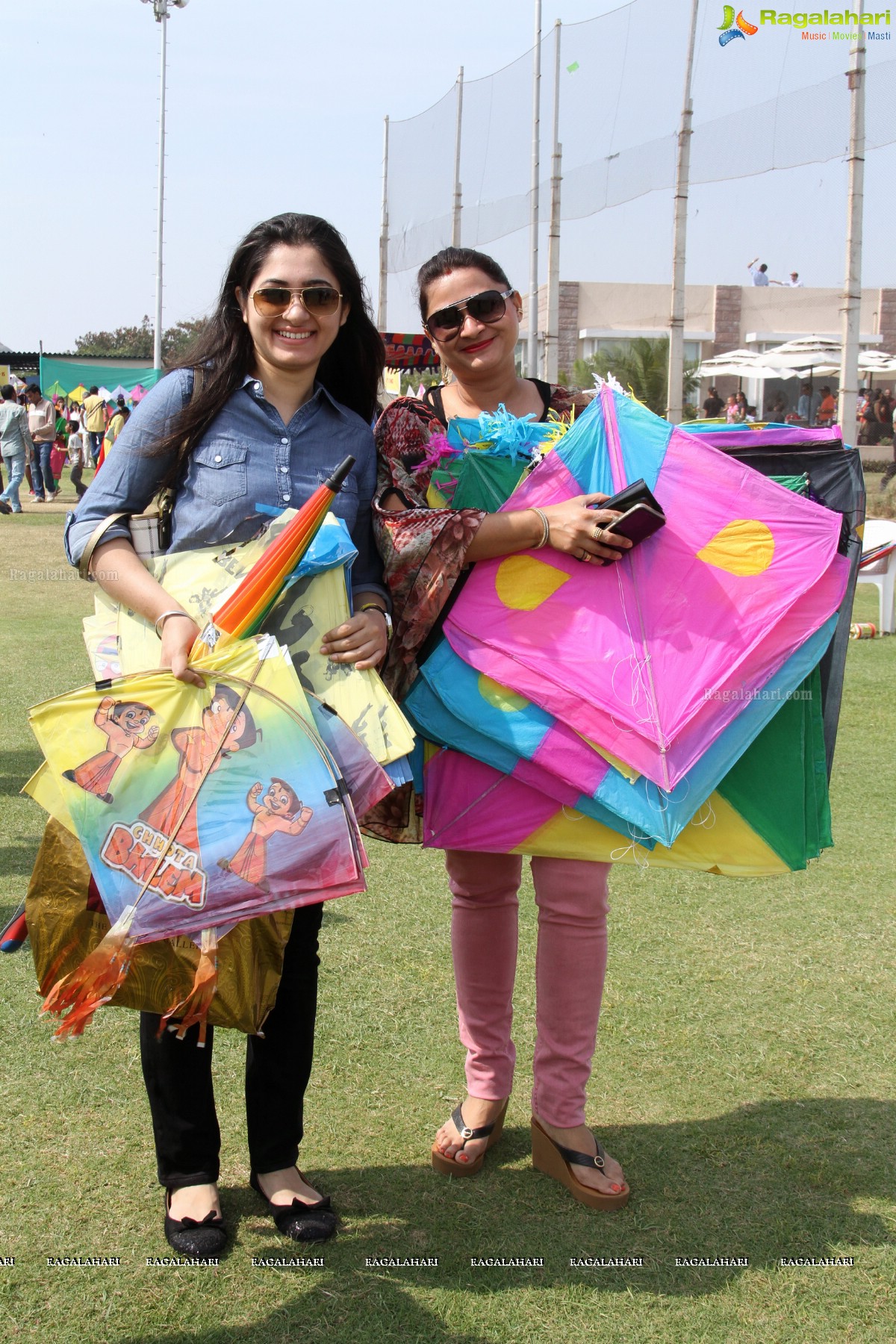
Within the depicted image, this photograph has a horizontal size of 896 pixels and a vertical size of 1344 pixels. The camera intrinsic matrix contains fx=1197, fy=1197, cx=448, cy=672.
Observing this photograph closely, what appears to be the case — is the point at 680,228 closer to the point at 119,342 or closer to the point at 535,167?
the point at 535,167

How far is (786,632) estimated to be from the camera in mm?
2457

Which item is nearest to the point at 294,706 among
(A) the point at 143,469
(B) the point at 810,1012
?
(A) the point at 143,469

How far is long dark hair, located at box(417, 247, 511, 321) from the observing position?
8.50ft

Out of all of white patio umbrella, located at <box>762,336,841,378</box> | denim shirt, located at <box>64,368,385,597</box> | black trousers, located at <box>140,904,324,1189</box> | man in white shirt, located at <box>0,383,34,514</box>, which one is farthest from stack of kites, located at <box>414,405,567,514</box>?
white patio umbrella, located at <box>762,336,841,378</box>

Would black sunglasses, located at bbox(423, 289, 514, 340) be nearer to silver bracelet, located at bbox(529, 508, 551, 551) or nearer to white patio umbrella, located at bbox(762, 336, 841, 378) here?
silver bracelet, located at bbox(529, 508, 551, 551)

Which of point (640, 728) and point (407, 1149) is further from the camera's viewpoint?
point (407, 1149)

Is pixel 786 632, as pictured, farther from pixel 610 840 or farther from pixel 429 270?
pixel 429 270

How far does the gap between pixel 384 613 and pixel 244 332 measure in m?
0.62

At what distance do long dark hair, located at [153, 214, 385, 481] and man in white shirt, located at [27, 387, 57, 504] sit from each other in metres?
18.3

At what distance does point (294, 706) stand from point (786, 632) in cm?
106

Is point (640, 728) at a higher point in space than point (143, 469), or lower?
lower

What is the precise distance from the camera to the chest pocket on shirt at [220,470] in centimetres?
226

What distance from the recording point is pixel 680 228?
15.9m

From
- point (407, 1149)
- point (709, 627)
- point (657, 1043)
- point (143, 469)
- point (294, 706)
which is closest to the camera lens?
point (294, 706)
